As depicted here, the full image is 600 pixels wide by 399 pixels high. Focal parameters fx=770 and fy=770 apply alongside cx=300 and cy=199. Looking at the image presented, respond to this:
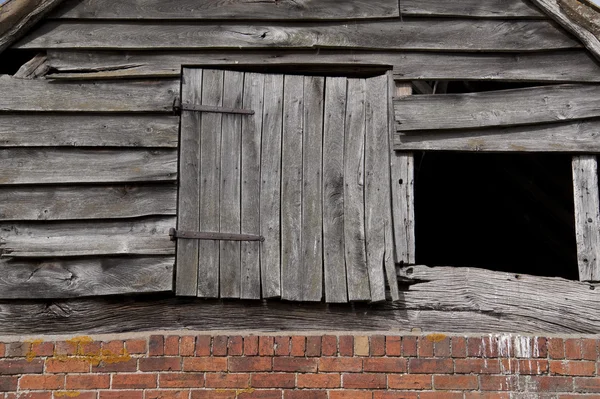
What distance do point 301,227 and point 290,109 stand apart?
780 millimetres

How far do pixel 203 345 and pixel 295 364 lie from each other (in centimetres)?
56

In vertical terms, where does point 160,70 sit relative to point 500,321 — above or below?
above

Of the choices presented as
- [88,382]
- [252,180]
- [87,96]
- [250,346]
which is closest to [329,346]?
[250,346]

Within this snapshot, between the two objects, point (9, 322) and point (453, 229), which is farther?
point (453, 229)

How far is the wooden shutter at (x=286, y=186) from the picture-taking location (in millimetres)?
4770

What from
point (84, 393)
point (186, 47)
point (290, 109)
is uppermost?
point (186, 47)

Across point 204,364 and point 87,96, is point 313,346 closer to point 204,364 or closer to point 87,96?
point 204,364

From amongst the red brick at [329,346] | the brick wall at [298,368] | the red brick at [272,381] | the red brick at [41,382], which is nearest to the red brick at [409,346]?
the brick wall at [298,368]

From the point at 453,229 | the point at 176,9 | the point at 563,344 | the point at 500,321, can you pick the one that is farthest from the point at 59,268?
the point at 453,229

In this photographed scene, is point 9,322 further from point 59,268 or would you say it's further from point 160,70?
point 160,70

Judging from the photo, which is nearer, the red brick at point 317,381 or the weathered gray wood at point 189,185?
the red brick at point 317,381

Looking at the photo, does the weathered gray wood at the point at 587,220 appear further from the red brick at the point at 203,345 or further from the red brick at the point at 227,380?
the red brick at the point at 203,345

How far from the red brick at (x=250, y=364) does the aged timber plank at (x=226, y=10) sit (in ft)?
7.35

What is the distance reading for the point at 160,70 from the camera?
199 inches
